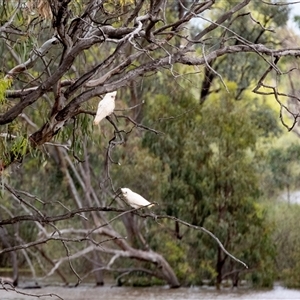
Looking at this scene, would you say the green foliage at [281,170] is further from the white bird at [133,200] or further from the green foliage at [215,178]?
the white bird at [133,200]

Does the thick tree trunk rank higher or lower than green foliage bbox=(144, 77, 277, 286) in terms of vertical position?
lower

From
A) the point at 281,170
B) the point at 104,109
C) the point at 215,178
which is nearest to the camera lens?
the point at 104,109

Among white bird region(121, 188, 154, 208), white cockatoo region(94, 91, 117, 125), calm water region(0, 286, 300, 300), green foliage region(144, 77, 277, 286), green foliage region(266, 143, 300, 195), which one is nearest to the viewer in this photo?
white cockatoo region(94, 91, 117, 125)

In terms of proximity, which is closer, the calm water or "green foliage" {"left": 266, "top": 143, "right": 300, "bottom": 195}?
the calm water

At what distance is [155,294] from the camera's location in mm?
14617

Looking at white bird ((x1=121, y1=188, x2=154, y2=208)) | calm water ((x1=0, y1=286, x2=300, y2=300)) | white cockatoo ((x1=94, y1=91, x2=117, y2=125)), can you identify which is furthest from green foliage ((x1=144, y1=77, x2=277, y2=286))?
white cockatoo ((x1=94, y1=91, x2=117, y2=125))

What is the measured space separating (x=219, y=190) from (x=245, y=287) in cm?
191

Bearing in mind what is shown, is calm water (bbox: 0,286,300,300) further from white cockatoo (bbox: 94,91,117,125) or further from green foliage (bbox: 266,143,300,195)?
white cockatoo (bbox: 94,91,117,125)

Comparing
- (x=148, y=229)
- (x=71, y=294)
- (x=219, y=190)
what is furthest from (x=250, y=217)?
(x=71, y=294)

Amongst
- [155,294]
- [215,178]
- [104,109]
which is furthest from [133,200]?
[215,178]

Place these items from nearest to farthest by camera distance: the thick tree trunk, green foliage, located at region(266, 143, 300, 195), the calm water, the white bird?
1. the white bird
2. the calm water
3. the thick tree trunk
4. green foliage, located at region(266, 143, 300, 195)

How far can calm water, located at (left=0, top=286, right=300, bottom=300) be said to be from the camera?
13852 mm

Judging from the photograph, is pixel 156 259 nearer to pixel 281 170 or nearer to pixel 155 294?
pixel 155 294

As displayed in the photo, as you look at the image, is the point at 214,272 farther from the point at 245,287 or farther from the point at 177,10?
the point at 177,10
